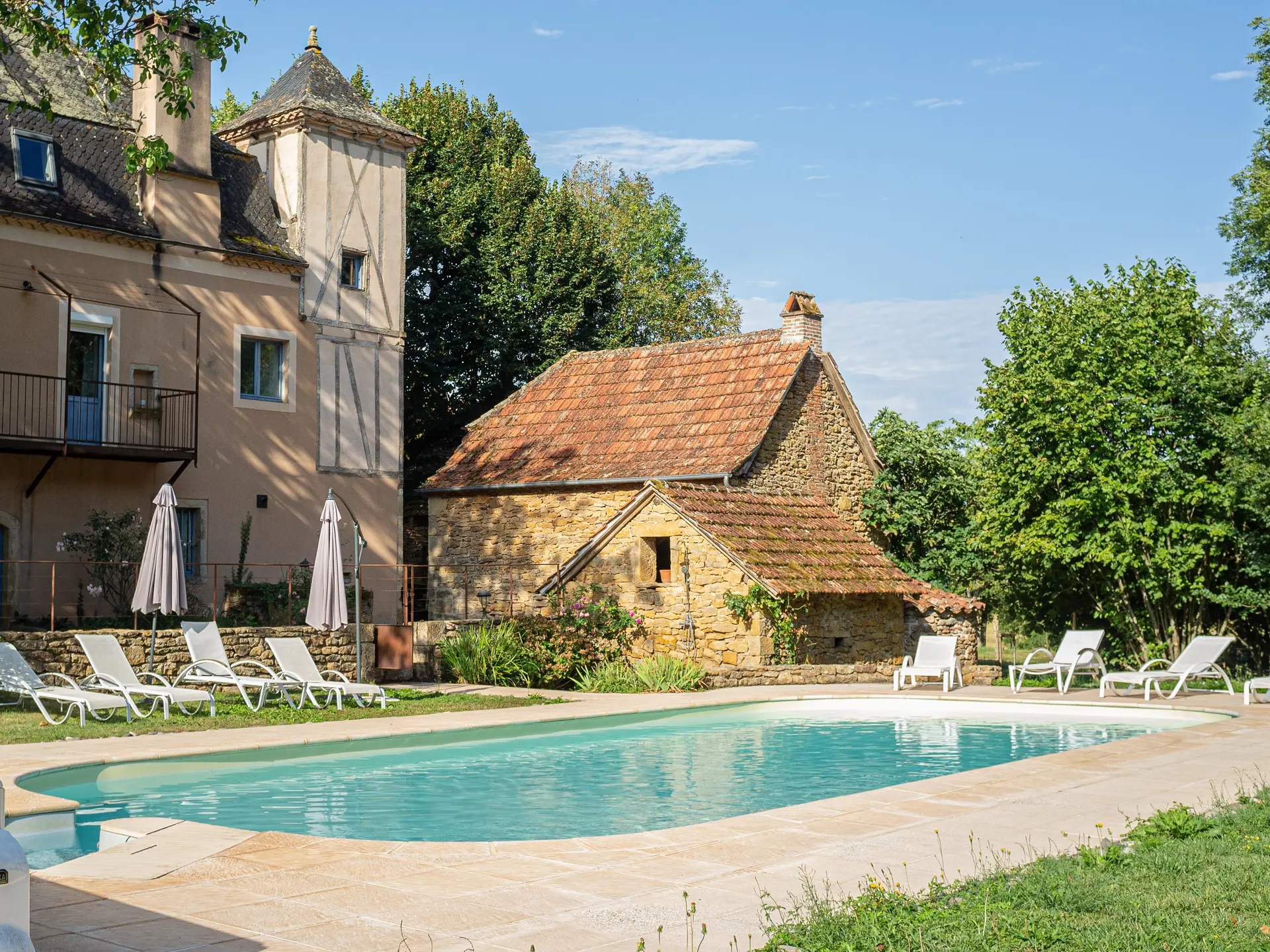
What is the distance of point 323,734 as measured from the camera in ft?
39.7

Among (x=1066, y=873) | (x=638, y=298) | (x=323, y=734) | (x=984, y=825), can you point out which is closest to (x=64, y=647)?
(x=323, y=734)

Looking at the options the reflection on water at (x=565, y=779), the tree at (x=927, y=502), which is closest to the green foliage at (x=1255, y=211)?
the tree at (x=927, y=502)

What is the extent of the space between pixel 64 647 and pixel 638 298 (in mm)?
25168

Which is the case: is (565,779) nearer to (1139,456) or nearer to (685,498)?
(685,498)

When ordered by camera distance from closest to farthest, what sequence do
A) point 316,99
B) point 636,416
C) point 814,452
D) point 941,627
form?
point 941,627 < point 316,99 < point 814,452 < point 636,416

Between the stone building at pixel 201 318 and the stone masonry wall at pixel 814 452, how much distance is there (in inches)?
288

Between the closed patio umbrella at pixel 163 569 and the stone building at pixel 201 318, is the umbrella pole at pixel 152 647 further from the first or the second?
the stone building at pixel 201 318

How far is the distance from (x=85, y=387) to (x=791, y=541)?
460 inches

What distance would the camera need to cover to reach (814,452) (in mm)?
24031

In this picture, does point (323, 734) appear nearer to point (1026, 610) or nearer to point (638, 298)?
point (1026, 610)

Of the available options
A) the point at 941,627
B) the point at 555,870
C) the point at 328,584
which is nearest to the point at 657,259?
the point at 941,627

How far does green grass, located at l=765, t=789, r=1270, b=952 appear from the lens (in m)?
4.63

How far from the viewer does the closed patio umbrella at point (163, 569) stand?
1509 centimetres

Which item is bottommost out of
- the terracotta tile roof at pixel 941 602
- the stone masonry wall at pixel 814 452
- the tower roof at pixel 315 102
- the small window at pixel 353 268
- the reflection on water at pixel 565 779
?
the reflection on water at pixel 565 779
